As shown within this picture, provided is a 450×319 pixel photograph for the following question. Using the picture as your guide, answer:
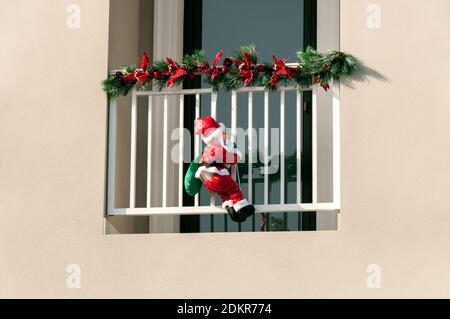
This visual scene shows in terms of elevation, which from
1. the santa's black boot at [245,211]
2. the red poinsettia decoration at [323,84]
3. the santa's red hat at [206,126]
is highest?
the red poinsettia decoration at [323,84]

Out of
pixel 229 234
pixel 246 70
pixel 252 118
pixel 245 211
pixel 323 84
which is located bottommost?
pixel 229 234

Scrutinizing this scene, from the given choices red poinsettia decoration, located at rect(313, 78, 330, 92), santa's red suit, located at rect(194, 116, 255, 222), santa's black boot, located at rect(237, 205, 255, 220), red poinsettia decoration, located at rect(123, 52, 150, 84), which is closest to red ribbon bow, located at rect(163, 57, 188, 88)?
red poinsettia decoration, located at rect(123, 52, 150, 84)

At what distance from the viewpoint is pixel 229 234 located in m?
7.34

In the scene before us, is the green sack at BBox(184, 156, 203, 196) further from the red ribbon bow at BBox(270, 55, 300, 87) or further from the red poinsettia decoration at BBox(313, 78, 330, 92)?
the red poinsettia decoration at BBox(313, 78, 330, 92)

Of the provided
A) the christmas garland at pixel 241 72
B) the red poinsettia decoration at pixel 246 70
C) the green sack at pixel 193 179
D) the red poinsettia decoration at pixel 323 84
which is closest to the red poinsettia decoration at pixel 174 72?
the christmas garland at pixel 241 72

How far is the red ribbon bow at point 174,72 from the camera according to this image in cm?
771

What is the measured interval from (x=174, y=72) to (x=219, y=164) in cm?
75

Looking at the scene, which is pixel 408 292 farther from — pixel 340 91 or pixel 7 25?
pixel 7 25

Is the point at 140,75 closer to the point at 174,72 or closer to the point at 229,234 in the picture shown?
the point at 174,72

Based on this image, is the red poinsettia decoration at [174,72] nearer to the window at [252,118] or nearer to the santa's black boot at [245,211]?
the window at [252,118]

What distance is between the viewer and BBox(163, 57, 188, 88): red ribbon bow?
25.3 ft

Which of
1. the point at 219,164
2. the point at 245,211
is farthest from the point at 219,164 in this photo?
the point at 245,211

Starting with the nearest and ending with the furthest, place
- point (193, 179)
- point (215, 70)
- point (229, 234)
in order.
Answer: point (229, 234) → point (193, 179) → point (215, 70)

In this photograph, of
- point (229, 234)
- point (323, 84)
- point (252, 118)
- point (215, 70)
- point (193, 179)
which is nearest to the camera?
point (229, 234)
